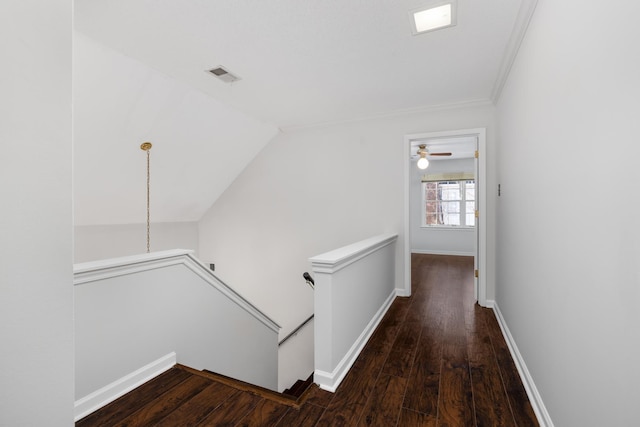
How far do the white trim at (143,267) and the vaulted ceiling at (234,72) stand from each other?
1602mm

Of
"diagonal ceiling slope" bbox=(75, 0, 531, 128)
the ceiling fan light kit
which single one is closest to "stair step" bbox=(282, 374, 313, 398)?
"diagonal ceiling slope" bbox=(75, 0, 531, 128)

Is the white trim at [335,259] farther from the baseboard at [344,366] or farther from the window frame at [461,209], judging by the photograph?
the window frame at [461,209]

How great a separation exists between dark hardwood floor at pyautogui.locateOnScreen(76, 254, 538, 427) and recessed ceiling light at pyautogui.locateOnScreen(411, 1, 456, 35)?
2.44m

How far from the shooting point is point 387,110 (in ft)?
12.6

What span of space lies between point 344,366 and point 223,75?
108 inches

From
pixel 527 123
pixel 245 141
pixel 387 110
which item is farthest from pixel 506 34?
pixel 245 141

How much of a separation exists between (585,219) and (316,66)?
7.50ft

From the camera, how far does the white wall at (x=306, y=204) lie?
3953 millimetres

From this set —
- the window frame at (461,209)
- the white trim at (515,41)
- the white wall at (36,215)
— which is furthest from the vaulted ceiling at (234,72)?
the window frame at (461,209)

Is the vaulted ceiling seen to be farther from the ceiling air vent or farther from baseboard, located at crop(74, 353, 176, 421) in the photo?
baseboard, located at crop(74, 353, 176, 421)

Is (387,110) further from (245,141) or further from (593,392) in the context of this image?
(593,392)

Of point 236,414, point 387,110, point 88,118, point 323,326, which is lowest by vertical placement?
point 236,414

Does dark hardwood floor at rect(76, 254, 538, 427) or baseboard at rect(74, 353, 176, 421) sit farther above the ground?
baseboard at rect(74, 353, 176, 421)

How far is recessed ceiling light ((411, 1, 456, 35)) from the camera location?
1958mm
